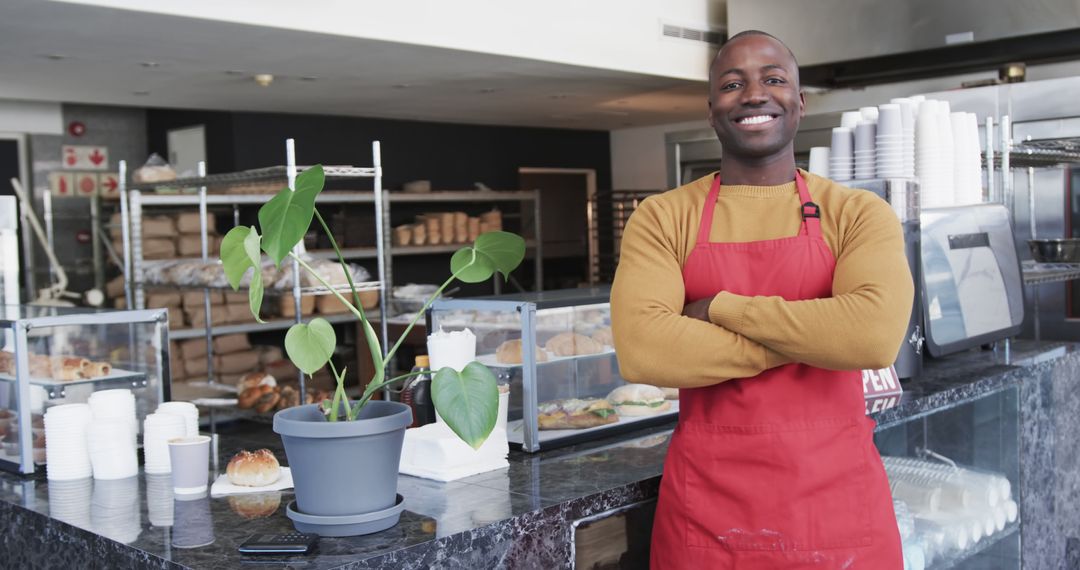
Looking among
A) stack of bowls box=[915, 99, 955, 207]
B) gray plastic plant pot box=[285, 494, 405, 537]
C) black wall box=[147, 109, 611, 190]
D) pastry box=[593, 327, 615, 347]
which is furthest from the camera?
black wall box=[147, 109, 611, 190]

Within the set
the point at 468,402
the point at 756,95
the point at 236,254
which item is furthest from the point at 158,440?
the point at 756,95

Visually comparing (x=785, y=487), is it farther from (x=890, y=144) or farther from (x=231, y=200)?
(x=231, y=200)

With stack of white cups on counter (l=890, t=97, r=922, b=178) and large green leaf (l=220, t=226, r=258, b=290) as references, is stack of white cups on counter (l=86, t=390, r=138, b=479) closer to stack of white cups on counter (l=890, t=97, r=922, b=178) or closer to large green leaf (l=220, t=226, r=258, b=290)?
large green leaf (l=220, t=226, r=258, b=290)

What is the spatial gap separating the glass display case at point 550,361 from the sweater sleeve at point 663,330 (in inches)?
20.4

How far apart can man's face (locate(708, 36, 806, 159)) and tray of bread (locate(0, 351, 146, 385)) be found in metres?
1.65

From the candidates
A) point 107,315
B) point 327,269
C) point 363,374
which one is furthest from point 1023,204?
point 107,315

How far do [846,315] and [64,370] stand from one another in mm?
1840

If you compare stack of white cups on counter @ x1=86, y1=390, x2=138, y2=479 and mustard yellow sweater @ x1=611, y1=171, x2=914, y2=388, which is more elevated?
mustard yellow sweater @ x1=611, y1=171, x2=914, y2=388

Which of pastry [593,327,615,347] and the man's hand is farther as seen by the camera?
pastry [593,327,615,347]

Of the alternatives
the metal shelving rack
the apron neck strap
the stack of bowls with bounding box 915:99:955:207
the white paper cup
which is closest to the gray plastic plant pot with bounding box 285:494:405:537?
the white paper cup

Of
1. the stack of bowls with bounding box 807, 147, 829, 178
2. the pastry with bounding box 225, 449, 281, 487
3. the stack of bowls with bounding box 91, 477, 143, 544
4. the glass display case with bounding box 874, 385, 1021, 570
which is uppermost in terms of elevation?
the stack of bowls with bounding box 807, 147, 829, 178

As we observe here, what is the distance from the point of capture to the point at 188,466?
195cm

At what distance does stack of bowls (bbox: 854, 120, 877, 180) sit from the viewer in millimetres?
2580

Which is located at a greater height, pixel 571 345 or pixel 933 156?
pixel 933 156
